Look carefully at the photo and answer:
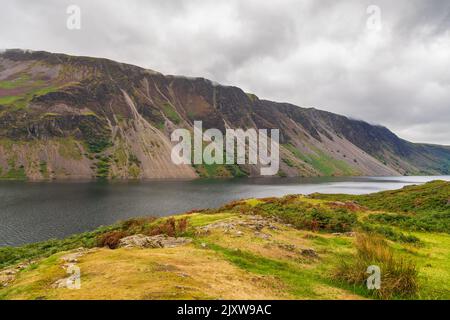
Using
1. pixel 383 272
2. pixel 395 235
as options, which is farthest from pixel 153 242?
pixel 395 235

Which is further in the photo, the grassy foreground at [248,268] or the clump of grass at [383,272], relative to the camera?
the clump of grass at [383,272]

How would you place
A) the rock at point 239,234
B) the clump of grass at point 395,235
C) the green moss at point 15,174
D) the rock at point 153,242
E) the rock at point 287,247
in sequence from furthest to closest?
the green moss at point 15,174 < the clump of grass at point 395,235 < the rock at point 239,234 < the rock at point 153,242 < the rock at point 287,247

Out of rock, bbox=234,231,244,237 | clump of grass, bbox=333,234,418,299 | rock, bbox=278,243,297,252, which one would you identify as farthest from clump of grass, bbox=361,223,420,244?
rock, bbox=234,231,244,237

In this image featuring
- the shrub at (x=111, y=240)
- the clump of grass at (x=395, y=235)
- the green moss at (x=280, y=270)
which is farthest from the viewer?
the clump of grass at (x=395, y=235)

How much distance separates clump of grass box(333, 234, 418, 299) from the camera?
1400cm

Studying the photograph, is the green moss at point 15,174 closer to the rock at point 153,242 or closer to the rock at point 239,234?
the rock at point 153,242

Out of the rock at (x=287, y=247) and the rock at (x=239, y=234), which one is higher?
the rock at (x=239, y=234)

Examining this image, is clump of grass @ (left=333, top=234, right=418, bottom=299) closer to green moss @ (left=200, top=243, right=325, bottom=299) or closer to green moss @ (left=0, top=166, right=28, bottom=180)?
green moss @ (left=200, top=243, right=325, bottom=299)

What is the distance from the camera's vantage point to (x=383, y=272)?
1480 cm

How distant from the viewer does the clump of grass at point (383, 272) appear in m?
14.0

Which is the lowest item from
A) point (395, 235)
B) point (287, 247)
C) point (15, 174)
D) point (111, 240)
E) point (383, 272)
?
point (15, 174)

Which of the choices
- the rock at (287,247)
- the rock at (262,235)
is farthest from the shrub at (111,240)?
the rock at (287,247)

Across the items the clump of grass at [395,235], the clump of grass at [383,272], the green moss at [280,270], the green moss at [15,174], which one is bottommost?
the green moss at [15,174]

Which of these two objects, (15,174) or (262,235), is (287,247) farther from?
(15,174)
